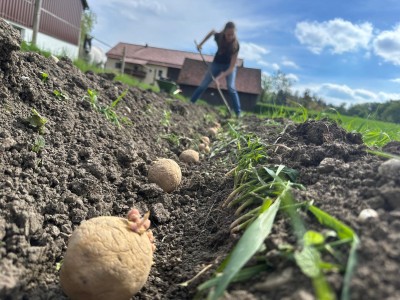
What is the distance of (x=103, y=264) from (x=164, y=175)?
1.49 meters

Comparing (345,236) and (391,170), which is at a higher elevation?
(391,170)

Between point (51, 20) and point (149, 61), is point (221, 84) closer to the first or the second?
point (51, 20)

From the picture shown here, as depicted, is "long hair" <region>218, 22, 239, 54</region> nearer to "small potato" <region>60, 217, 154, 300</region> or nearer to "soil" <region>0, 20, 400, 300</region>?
"soil" <region>0, 20, 400, 300</region>

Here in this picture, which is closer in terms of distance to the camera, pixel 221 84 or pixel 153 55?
pixel 221 84

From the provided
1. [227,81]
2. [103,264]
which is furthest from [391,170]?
[227,81]

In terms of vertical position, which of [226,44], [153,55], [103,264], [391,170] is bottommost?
[103,264]

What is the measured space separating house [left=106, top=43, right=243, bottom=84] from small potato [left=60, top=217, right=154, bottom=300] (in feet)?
109

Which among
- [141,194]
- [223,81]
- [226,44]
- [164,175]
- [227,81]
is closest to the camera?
[141,194]

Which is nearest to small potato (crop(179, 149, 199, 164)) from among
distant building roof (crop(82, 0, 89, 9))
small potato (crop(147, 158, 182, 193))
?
small potato (crop(147, 158, 182, 193))

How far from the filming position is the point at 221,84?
21.8 metres

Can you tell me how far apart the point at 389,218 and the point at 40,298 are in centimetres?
156

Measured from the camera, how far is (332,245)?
130cm

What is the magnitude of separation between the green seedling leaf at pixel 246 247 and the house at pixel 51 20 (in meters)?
15.9

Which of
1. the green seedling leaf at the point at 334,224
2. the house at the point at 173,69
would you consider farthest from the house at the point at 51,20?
the green seedling leaf at the point at 334,224
